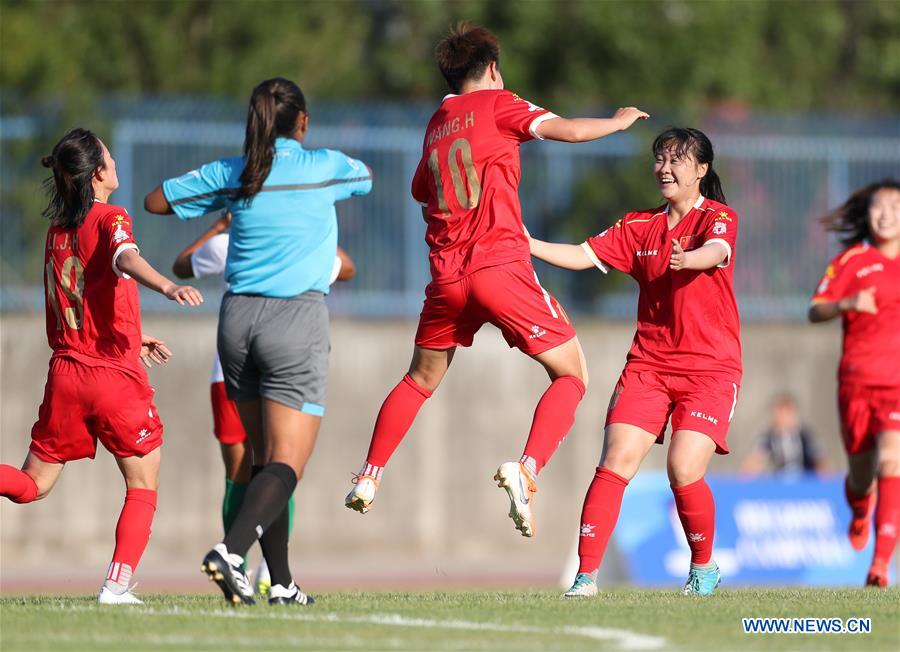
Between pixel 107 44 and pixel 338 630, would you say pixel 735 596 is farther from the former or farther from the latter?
pixel 107 44

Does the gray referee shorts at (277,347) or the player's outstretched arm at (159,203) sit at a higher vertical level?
the player's outstretched arm at (159,203)

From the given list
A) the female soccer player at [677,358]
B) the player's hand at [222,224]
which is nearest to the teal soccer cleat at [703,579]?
the female soccer player at [677,358]

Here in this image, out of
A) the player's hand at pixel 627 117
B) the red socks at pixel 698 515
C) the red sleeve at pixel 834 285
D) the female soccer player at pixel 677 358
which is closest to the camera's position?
the player's hand at pixel 627 117

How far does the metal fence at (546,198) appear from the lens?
16797 millimetres

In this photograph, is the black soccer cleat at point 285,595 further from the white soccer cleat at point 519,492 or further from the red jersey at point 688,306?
the red jersey at point 688,306

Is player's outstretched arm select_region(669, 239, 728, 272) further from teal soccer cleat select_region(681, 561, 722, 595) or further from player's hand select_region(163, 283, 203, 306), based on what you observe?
player's hand select_region(163, 283, 203, 306)

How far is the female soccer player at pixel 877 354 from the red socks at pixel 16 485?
190 inches

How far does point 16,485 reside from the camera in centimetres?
745

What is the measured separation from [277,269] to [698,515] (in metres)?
2.59

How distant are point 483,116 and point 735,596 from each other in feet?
9.09

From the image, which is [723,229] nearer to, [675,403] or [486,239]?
[675,403]

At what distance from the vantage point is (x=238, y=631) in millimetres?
6281

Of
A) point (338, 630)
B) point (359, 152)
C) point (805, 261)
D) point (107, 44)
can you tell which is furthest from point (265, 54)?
point (338, 630)

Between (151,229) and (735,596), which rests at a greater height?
(151,229)
